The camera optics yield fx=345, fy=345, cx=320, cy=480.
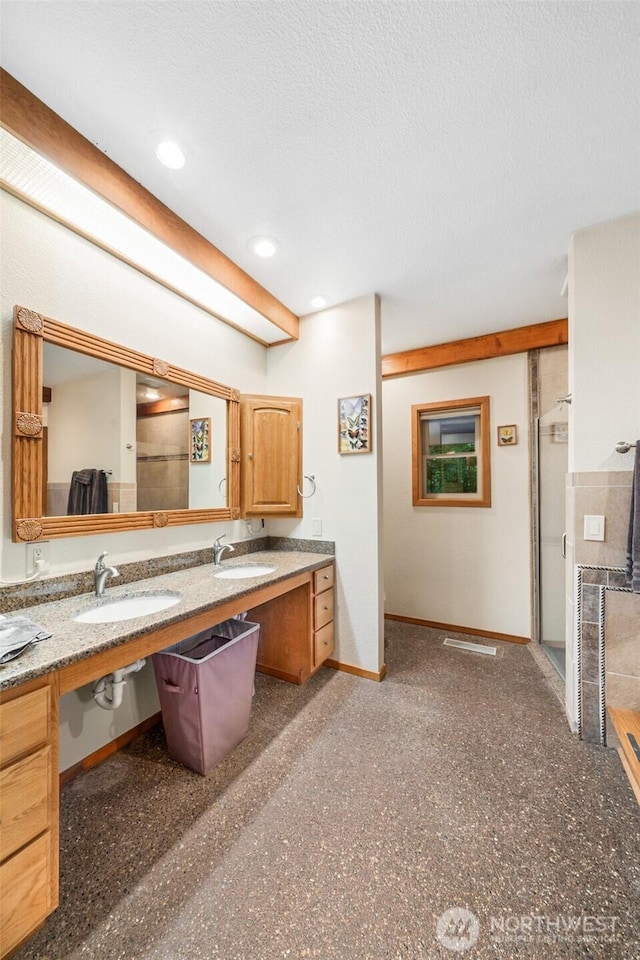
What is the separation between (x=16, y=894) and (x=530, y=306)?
12.4ft

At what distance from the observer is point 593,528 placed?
176cm

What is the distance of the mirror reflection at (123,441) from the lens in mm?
1511

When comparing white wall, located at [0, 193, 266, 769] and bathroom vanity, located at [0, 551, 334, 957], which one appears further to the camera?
white wall, located at [0, 193, 266, 769]

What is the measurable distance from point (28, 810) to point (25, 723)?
9.4 inches

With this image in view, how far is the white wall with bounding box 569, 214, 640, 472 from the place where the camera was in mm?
1708

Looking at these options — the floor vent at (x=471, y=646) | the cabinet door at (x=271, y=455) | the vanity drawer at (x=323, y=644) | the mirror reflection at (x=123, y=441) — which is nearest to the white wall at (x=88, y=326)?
the mirror reflection at (x=123, y=441)

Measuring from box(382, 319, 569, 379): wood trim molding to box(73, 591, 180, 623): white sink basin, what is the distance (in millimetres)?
2855

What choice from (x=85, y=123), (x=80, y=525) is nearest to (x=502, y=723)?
(x=80, y=525)

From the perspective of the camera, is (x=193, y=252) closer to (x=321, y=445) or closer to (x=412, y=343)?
(x=321, y=445)

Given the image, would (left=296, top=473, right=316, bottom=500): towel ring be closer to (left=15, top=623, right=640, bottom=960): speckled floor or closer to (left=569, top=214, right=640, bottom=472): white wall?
(left=15, top=623, right=640, bottom=960): speckled floor

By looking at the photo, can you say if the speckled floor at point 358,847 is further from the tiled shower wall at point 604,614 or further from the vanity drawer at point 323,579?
the vanity drawer at point 323,579

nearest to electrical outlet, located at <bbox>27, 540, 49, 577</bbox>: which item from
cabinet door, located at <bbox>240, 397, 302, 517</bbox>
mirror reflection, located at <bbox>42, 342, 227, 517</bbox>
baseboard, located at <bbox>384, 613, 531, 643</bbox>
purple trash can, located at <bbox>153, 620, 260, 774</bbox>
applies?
mirror reflection, located at <bbox>42, 342, 227, 517</bbox>

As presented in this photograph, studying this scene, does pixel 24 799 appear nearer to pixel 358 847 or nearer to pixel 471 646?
pixel 358 847

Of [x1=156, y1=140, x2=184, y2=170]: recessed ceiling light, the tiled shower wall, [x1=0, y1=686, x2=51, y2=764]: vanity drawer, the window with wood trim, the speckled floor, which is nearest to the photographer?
[x1=0, y1=686, x2=51, y2=764]: vanity drawer
